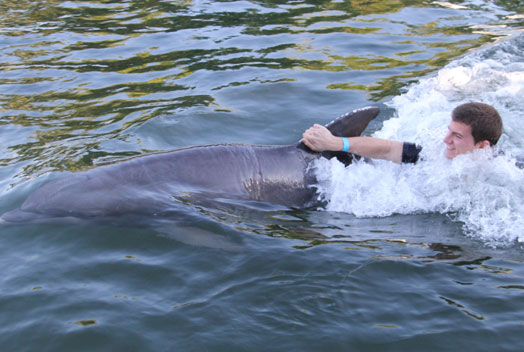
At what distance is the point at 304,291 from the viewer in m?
4.79

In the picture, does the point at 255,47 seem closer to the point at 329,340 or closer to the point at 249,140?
the point at 249,140

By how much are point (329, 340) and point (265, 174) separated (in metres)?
2.65

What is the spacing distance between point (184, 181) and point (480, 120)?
3.10m

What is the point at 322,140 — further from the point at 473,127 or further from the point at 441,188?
the point at 473,127

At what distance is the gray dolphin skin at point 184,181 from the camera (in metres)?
6.02

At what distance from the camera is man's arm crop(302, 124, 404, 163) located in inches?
257

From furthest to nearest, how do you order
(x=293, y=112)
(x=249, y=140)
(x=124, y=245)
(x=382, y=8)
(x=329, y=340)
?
(x=382, y=8), (x=293, y=112), (x=249, y=140), (x=124, y=245), (x=329, y=340)

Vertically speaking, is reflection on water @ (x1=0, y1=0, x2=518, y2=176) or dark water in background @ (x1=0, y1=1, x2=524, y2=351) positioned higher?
reflection on water @ (x1=0, y1=0, x2=518, y2=176)

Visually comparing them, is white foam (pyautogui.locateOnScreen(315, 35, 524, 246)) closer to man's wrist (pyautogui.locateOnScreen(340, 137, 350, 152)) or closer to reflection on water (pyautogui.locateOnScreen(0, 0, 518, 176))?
man's wrist (pyautogui.locateOnScreen(340, 137, 350, 152))

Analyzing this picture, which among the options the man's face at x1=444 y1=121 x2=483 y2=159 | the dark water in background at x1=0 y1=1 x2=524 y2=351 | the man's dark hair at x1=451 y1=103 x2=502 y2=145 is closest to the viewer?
the dark water in background at x1=0 y1=1 x2=524 y2=351

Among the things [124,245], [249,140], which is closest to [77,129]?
[249,140]

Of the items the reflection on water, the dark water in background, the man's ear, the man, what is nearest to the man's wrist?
the man

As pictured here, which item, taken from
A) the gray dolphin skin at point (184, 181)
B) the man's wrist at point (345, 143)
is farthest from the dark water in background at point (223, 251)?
the man's wrist at point (345, 143)

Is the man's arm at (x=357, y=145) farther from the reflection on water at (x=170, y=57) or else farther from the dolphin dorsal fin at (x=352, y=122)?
the reflection on water at (x=170, y=57)
